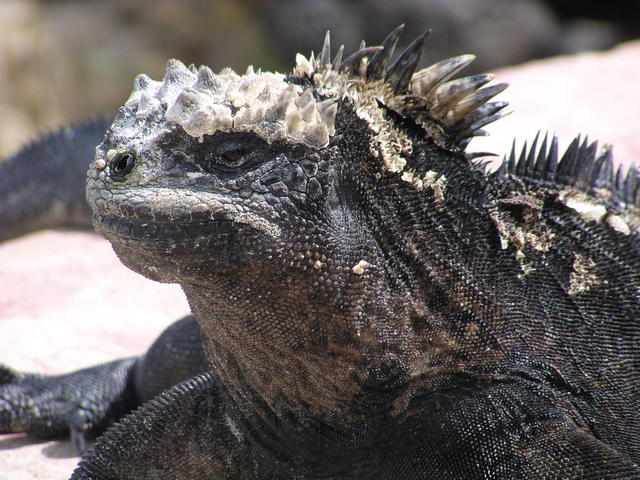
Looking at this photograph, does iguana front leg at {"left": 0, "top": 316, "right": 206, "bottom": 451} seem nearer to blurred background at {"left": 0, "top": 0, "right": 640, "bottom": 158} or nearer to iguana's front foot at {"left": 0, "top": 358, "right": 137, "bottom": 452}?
iguana's front foot at {"left": 0, "top": 358, "right": 137, "bottom": 452}

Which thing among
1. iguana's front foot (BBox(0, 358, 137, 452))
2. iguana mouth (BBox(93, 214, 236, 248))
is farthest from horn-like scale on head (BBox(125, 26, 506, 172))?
iguana's front foot (BBox(0, 358, 137, 452))

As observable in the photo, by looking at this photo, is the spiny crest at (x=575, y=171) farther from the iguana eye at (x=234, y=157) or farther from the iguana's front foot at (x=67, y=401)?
the iguana's front foot at (x=67, y=401)

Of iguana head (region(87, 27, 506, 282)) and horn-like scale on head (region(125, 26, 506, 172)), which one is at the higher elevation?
horn-like scale on head (region(125, 26, 506, 172))

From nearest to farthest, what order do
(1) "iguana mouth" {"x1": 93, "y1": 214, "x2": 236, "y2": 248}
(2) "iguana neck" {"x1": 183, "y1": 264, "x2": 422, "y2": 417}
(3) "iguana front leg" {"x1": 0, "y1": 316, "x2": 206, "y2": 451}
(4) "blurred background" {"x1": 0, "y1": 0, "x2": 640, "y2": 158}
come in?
1. (1) "iguana mouth" {"x1": 93, "y1": 214, "x2": 236, "y2": 248}
2. (2) "iguana neck" {"x1": 183, "y1": 264, "x2": 422, "y2": 417}
3. (3) "iguana front leg" {"x1": 0, "y1": 316, "x2": 206, "y2": 451}
4. (4) "blurred background" {"x1": 0, "y1": 0, "x2": 640, "y2": 158}

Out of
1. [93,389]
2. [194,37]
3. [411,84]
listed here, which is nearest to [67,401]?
[93,389]

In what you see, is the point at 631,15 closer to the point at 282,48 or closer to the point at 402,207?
the point at 282,48

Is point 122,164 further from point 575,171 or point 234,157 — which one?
point 575,171
